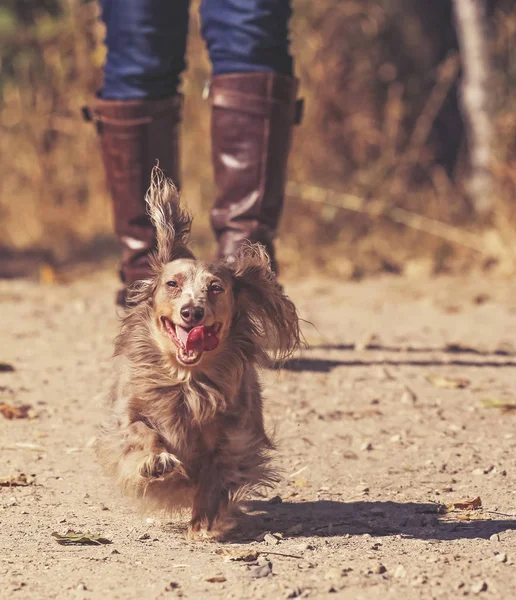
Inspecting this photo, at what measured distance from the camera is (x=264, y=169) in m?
4.86

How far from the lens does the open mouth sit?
334 centimetres

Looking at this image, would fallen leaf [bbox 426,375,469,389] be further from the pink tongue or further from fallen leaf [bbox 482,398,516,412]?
the pink tongue

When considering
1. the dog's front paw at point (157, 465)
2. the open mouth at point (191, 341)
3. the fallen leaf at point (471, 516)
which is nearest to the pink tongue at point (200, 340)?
the open mouth at point (191, 341)

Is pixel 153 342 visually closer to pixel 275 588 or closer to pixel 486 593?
pixel 275 588

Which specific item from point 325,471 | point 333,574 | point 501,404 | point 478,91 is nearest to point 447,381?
point 501,404

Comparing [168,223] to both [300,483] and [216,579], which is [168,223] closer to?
[300,483]

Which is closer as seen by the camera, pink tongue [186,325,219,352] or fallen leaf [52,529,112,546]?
fallen leaf [52,529,112,546]

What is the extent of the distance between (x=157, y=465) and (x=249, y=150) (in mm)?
1918

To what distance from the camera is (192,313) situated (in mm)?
3264

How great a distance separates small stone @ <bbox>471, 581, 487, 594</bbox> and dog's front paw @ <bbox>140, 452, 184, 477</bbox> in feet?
2.96

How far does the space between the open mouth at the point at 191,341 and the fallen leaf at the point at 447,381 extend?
1.93 m

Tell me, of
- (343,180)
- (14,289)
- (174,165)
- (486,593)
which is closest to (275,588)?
(486,593)

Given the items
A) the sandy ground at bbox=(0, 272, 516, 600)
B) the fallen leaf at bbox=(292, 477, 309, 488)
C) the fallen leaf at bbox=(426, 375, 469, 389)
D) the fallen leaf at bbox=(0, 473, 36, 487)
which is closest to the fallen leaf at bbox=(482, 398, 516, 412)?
the sandy ground at bbox=(0, 272, 516, 600)

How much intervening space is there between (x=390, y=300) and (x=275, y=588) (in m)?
4.55
